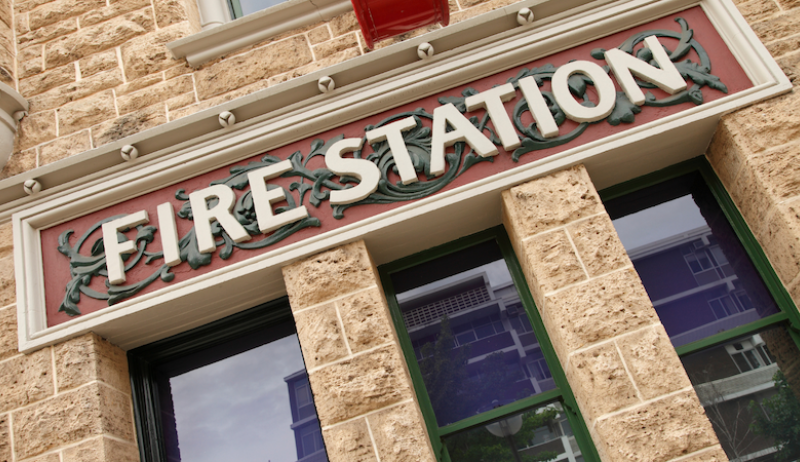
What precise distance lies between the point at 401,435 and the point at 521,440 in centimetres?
57

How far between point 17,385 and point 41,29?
7.26ft

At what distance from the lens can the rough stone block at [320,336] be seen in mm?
2377

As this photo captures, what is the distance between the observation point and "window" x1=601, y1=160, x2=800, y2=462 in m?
2.28

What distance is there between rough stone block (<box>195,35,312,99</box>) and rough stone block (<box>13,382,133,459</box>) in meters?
1.65

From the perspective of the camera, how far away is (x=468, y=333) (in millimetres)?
2723

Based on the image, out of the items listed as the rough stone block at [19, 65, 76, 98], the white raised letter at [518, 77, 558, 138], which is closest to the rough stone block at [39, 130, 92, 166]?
the rough stone block at [19, 65, 76, 98]

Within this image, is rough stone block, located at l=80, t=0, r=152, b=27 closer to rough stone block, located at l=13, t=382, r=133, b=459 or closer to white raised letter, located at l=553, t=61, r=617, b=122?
rough stone block, located at l=13, t=382, r=133, b=459

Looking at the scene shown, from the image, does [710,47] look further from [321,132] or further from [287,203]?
[287,203]

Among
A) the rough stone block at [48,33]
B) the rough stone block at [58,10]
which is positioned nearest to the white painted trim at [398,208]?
the rough stone block at [48,33]

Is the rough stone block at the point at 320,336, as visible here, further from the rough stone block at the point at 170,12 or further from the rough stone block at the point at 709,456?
the rough stone block at the point at 170,12

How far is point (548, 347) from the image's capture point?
2.58 metres

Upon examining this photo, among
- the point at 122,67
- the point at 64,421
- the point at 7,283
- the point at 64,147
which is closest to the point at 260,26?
the point at 122,67

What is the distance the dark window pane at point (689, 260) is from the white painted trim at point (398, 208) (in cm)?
16

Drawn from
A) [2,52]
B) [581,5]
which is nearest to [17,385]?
[2,52]
